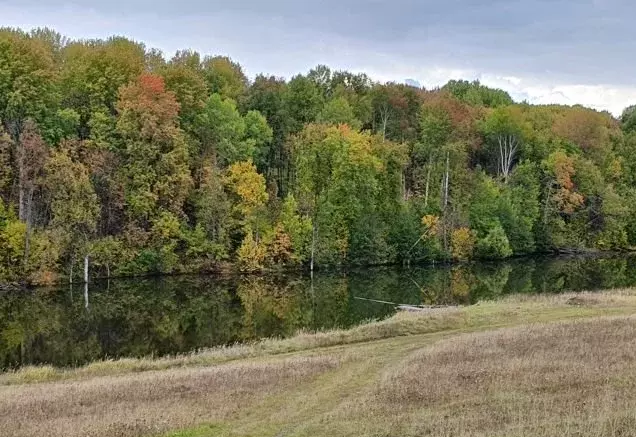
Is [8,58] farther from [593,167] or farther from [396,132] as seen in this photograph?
[593,167]

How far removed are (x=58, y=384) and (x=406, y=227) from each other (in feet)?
201

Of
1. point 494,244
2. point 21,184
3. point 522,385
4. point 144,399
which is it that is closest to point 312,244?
point 494,244

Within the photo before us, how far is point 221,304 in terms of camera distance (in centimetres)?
5338

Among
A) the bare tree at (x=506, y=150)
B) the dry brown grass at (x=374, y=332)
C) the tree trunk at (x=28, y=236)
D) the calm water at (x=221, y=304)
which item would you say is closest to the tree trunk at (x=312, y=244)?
the calm water at (x=221, y=304)

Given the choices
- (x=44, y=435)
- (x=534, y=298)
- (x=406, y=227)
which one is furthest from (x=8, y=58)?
(x=44, y=435)

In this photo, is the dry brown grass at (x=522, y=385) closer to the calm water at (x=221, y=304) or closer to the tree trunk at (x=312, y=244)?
the calm water at (x=221, y=304)

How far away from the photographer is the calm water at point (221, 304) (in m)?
39.4

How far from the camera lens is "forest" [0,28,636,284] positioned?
64562mm

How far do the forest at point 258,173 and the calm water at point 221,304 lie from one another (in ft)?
16.1

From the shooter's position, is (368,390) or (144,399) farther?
(144,399)

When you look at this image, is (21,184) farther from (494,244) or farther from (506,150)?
(506,150)

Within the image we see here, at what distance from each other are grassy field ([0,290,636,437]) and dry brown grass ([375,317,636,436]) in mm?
41

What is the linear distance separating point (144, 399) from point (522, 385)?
37.0ft

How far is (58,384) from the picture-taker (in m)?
25.5
